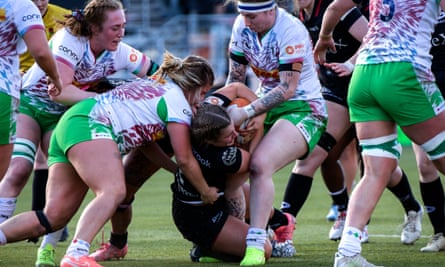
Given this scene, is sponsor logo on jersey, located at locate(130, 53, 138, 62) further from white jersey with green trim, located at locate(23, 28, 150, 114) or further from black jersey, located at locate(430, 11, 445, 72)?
black jersey, located at locate(430, 11, 445, 72)

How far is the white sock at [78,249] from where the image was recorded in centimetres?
573

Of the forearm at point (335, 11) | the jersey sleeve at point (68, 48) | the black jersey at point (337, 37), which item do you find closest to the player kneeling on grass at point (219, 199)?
the jersey sleeve at point (68, 48)

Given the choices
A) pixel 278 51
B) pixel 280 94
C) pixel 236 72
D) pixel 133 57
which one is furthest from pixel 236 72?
pixel 133 57

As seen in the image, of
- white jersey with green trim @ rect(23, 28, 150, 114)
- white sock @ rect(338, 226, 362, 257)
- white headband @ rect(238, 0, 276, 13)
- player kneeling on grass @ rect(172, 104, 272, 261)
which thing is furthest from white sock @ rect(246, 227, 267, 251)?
white jersey with green trim @ rect(23, 28, 150, 114)

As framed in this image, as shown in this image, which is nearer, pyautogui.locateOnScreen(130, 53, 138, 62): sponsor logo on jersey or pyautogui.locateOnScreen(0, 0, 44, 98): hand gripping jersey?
pyautogui.locateOnScreen(0, 0, 44, 98): hand gripping jersey

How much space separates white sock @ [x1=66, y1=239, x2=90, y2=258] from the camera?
5.73 m

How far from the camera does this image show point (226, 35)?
2139 centimetres

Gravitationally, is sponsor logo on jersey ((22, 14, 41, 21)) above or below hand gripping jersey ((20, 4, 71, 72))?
above

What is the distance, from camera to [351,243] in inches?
223

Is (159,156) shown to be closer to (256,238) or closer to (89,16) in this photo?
(256,238)

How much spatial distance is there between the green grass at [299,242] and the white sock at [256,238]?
0.19 meters

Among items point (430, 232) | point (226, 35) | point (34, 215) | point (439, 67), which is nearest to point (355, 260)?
point (34, 215)

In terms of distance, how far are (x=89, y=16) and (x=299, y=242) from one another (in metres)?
2.66

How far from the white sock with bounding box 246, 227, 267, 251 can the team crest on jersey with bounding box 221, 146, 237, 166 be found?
1.56ft
